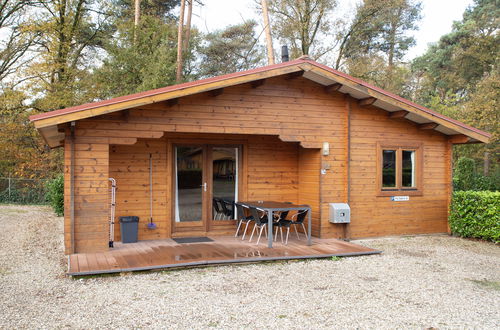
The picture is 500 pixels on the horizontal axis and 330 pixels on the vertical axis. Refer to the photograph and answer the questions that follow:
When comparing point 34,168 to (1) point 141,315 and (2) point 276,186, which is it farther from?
(1) point 141,315

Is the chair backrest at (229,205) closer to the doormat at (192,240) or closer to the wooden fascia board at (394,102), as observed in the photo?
the doormat at (192,240)

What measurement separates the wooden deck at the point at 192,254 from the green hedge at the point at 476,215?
9.25 feet

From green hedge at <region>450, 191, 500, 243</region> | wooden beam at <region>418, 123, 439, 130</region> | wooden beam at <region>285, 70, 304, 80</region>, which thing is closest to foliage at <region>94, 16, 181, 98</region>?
wooden beam at <region>285, 70, 304, 80</region>

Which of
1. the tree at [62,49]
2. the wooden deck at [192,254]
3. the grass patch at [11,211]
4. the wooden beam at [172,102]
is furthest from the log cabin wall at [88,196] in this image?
the tree at [62,49]

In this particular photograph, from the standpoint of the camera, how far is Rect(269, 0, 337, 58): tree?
1934 centimetres

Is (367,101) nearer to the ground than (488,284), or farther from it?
farther from it

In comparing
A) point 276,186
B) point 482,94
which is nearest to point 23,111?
point 276,186

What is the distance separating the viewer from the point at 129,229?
315 inches

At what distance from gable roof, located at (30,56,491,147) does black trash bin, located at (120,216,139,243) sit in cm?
188

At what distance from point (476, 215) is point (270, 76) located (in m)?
5.10

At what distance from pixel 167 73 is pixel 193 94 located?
9.58m

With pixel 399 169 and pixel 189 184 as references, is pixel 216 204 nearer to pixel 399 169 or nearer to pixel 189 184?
pixel 189 184

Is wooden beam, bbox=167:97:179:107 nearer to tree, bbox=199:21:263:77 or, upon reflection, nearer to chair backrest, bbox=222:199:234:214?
chair backrest, bbox=222:199:234:214

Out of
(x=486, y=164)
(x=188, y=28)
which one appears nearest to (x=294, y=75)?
(x=188, y=28)
